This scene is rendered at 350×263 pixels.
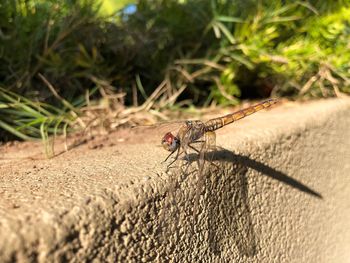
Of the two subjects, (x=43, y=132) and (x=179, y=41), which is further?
(x=179, y=41)

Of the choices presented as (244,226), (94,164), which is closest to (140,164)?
(94,164)

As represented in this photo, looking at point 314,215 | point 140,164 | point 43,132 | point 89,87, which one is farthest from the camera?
point 89,87

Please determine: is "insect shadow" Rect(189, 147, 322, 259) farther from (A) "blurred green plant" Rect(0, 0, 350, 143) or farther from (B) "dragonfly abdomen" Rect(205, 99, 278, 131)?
(A) "blurred green plant" Rect(0, 0, 350, 143)

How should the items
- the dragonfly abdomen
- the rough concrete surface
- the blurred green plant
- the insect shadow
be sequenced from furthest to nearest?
the blurred green plant < the dragonfly abdomen < the insect shadow < the rough concrete surface

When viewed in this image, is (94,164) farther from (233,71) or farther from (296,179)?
(233,71)

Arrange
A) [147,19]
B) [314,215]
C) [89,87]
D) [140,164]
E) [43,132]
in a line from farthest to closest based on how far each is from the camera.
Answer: [147,19] → [89,87] → [314,215] → [43,132] → [140,164]

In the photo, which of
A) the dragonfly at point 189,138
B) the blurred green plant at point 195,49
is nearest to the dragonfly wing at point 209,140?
the dragonfly at point 189,138

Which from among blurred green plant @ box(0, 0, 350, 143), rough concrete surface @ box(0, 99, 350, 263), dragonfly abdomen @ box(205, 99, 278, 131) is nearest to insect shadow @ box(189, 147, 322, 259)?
rough concrete surface @ box(0, 99, 350, 263)
